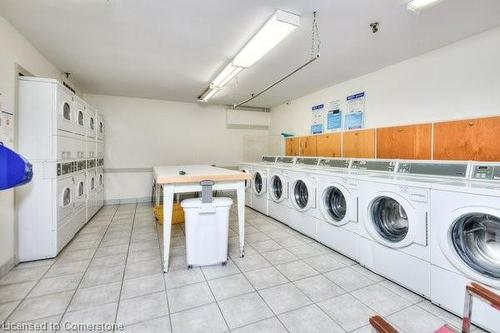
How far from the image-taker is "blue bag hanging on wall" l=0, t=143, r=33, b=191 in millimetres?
1491

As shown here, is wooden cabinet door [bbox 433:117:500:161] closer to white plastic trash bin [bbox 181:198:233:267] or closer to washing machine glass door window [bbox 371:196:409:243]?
washing machine glass door window [bbox 371:196:409:243]

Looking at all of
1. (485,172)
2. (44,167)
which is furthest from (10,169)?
(485,172)

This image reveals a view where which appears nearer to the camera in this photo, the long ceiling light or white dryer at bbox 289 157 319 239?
the long ceiling light

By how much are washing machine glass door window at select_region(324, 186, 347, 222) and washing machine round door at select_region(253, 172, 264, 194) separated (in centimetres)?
170

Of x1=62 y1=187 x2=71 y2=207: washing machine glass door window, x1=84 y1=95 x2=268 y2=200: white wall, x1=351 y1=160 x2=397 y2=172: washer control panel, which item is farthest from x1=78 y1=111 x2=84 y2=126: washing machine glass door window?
x1=351 y1=160 x2=397 y2=172: washer control panel

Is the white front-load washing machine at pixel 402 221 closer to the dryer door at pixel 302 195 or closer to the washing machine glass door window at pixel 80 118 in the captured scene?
the dryer door at pixel 302 195

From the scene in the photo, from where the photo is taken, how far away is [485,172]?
2002 mm

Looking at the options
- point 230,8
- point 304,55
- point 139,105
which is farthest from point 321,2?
point 139,105

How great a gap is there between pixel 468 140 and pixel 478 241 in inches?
47.5

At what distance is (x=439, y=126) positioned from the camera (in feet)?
8.77

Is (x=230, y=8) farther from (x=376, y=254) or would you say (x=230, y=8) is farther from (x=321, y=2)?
(x=376, y=254)

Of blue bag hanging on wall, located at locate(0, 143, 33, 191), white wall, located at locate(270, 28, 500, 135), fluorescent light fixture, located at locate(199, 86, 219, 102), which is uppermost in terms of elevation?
fluorescent light fixture, located at locate(199, 86, 219, 102)

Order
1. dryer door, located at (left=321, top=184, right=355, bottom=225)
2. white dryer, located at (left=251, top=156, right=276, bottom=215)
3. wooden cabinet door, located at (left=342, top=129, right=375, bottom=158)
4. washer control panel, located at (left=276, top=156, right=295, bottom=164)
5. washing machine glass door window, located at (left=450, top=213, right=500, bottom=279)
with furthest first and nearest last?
washer control panel, located at (left=276, top=156, right=295, bottom=164) < white dryer, located at (left=251, top=156, right=276, bottom=215) < wooden cabinet door, located at (left=342, top=129, right=375, bottom=158) < dryer door, located at (left=321, top=184, right=355, bottom=225) < washing machine glass door window, located at (left=450, top=213, right=500, bottom=279)

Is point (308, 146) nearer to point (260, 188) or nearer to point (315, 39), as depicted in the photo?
point (260, 188)
